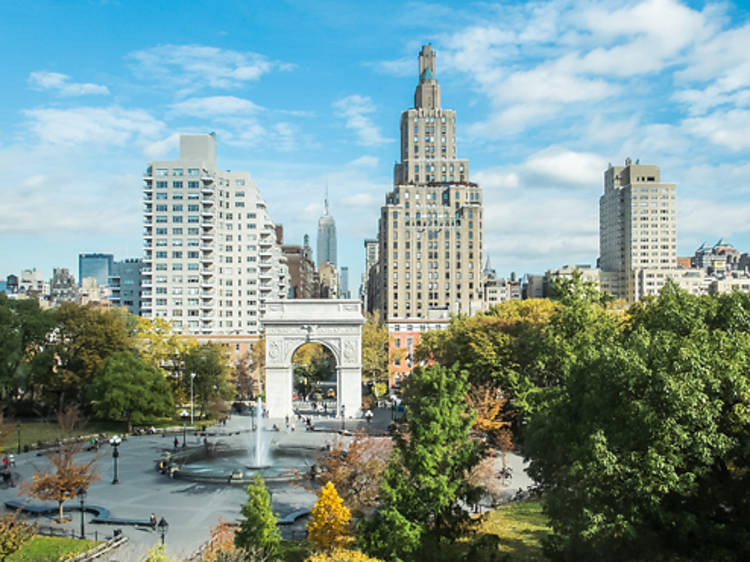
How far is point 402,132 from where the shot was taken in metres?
121

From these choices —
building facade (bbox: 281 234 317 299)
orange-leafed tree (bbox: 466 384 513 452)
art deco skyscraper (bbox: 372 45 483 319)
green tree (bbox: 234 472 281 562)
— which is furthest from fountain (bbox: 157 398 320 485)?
building facade (bbox: 281 234 317 299)

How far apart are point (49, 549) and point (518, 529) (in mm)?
18508

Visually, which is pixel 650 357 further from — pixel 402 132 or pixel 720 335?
pixel 402 132

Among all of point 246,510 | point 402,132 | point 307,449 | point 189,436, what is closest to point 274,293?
point 402,132

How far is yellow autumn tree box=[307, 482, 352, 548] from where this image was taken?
71.9 ft

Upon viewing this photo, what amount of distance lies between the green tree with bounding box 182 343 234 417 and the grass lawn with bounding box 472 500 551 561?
1543 inches

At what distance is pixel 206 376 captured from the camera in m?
63.9

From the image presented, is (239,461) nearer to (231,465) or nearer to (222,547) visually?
(231,465)

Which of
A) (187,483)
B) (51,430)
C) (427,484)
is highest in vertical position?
(427,484)

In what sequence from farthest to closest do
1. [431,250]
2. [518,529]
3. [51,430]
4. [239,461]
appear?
[431,250] < [51,430] < [239,461] < [518,529]

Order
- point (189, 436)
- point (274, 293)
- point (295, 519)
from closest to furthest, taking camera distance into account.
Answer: point (295, 519), point (189, 436), point (274, 293)

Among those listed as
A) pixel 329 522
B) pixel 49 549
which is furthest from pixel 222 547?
pixel 49 549

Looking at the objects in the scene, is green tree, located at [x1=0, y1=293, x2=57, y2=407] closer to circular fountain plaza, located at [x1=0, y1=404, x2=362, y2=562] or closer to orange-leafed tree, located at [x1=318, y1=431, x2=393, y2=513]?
circular fountain plaza, located at [x1=0, y1=404, x2=362, y2=562]

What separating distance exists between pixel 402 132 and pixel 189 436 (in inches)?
3145
